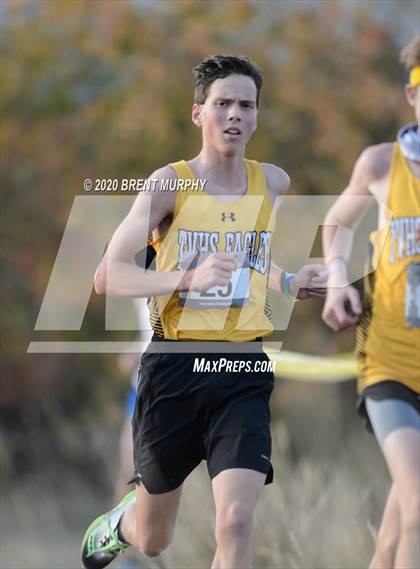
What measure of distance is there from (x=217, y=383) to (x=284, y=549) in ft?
7.21

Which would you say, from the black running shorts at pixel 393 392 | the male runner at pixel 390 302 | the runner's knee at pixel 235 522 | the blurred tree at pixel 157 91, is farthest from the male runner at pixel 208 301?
the blurred tree at pixel 157 91

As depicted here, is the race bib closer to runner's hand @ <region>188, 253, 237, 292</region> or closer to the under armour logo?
the under armour logo

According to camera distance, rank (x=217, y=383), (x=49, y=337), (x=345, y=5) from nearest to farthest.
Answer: (x=217, y=383)
(x=345, y=5)
(x=49, y=337)

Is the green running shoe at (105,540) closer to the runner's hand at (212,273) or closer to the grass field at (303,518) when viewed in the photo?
the grass field at (303,518)

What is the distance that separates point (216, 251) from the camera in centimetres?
493

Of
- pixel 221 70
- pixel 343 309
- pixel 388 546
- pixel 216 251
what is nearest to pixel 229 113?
pixel 221 70

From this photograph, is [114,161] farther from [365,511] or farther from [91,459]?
[365,511]

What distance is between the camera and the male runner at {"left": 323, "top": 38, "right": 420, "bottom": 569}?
4926mm

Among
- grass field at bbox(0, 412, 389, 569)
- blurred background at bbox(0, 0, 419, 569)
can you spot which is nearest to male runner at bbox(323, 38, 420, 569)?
grass field at bbox(0, 412, 389, 569)

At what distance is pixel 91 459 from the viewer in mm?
12305

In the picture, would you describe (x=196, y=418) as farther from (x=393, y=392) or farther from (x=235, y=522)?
(x=393, y=392)

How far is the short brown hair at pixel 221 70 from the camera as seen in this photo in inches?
201

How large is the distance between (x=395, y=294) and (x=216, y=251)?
0.76m

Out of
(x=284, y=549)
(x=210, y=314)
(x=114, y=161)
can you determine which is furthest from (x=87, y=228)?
(x=210, y=314)
